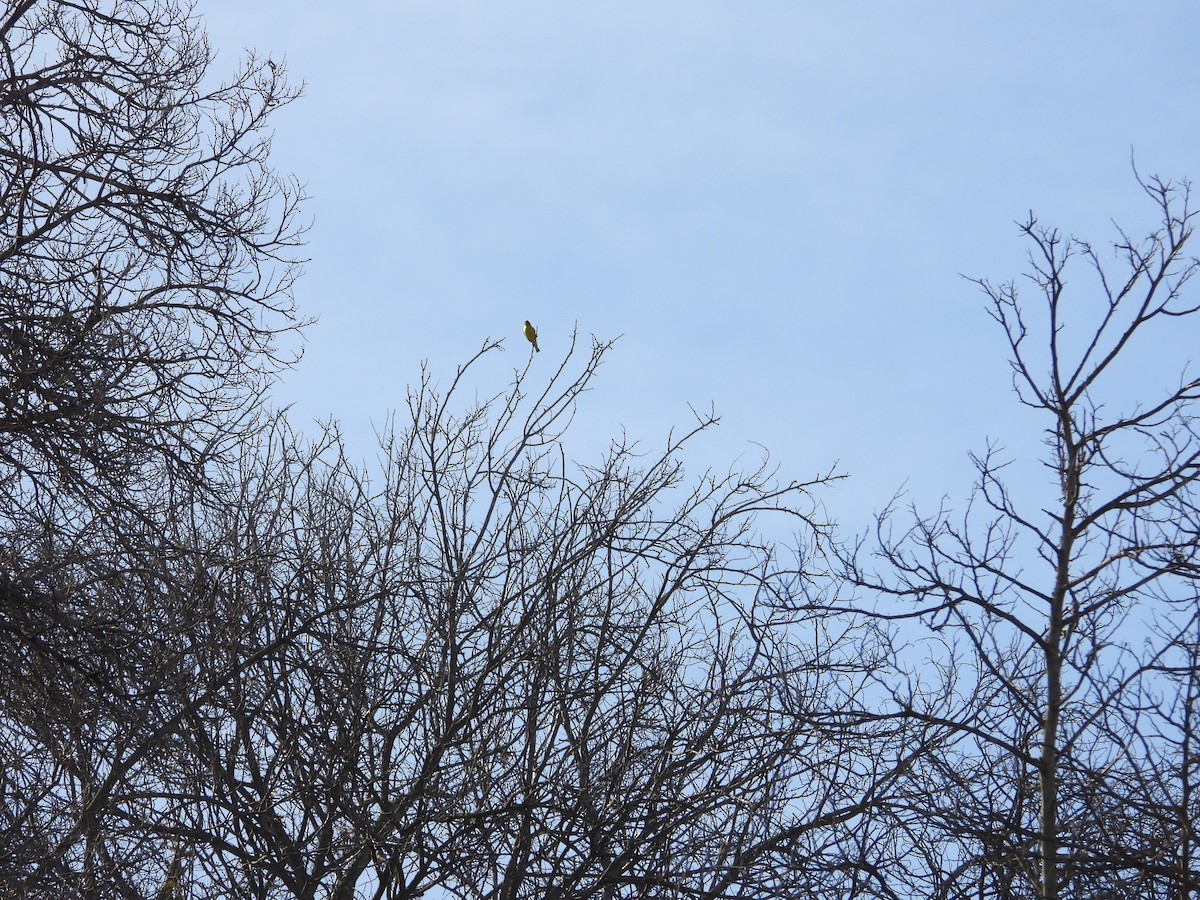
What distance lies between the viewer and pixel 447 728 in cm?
820

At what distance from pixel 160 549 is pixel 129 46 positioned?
130 inches

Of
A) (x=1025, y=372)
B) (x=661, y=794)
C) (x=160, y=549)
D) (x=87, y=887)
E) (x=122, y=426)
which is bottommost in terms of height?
(x=87, y=887)

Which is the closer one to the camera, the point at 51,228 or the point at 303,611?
the point at 51,228

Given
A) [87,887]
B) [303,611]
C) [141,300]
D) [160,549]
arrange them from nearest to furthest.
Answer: [87,887] < [160,549] < [141,300] < [303,611]

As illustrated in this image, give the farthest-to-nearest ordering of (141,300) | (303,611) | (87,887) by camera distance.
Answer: (303,611) < (141,300) < (87,887)

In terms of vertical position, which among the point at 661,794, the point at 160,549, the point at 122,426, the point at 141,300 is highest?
the point at 141,300

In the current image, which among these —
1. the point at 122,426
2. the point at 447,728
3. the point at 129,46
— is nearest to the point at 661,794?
the point at 447,728

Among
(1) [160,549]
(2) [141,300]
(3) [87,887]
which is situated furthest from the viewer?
(2) [141,300]

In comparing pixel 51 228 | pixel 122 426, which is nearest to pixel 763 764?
pixel 122 426

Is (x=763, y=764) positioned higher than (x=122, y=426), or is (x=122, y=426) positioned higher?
(x=122, y=426)

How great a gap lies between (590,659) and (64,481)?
325cm

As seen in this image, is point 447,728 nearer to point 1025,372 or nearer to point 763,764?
point 763,764

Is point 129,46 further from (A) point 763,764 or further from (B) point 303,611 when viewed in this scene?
(A) point 763,764

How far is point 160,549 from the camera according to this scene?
8.18 meters
